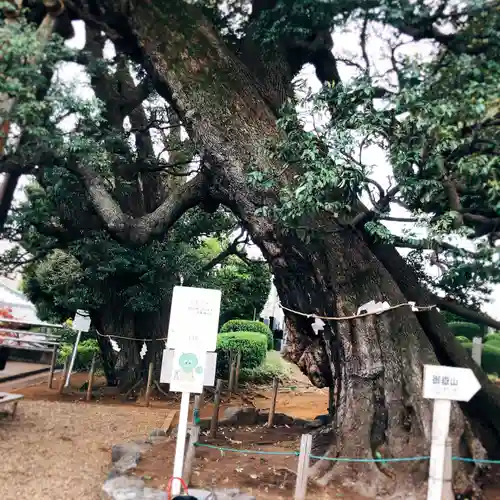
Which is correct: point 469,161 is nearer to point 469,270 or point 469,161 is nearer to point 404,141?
point 404,141

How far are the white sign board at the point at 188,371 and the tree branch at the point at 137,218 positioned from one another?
3633 mm

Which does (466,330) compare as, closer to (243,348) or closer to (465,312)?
(243,348)

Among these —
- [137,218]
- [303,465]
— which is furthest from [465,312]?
[137,218]

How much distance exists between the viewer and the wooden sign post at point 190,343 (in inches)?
197

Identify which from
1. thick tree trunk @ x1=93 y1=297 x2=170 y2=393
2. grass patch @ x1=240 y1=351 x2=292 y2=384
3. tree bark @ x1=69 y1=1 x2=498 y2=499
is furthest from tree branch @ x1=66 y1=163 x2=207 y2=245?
grass patch @ x1=240 y1=351 x2=292 y2=384

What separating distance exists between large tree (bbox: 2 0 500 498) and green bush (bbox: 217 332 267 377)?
8.86m

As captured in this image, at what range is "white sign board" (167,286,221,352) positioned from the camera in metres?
5.10

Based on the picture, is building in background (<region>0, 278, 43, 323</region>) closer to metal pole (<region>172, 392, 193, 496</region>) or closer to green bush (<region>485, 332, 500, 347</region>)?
green bush (<region>485, 332, 500, 347</region>)

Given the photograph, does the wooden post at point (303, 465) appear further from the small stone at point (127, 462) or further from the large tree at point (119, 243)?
the large tree at point (119, 243)

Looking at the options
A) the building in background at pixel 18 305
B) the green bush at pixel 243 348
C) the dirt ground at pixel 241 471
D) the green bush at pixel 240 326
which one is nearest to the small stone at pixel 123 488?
the dirt ground at pixel 241 471

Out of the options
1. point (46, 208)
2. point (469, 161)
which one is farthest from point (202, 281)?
point (469, 161)

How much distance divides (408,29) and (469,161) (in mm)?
2357

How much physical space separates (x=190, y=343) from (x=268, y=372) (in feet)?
42.7

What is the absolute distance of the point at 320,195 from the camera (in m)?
5.39
